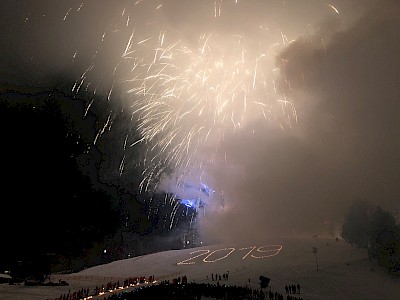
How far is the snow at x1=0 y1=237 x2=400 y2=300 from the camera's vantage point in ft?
125

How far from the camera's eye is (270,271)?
49.2 m

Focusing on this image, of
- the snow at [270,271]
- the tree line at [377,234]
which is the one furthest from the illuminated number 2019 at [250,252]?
the tree line at [377,234]

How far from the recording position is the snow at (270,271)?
3812cm

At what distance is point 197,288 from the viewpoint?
101ft

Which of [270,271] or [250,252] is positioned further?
[250,252]

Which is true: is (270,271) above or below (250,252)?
below

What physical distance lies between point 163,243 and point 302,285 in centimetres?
9949

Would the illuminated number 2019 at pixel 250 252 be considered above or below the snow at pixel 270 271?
above

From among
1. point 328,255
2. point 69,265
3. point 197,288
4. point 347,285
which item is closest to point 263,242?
point 328,255

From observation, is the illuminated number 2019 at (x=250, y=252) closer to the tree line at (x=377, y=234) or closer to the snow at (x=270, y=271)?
the snow at (x=270, y=271)

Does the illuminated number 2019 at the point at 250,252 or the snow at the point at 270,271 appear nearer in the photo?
the snow at the point at 270,271

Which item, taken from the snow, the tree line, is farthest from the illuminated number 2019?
the tree line

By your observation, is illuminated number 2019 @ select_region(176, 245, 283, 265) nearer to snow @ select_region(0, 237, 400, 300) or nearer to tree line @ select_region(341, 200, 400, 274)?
snow @ select_region(0, 237, 400, 300)

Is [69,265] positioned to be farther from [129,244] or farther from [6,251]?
[129,244]
